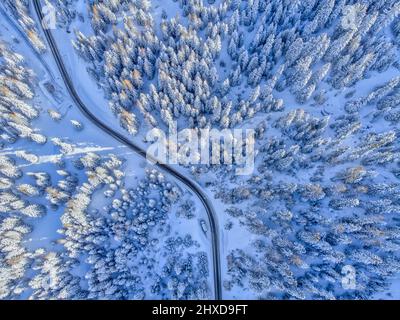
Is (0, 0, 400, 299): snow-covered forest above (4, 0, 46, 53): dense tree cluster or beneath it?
beneath

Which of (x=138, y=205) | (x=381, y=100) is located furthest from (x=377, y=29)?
(x=138, y=205)

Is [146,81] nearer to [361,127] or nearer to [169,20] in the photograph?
[169,20]

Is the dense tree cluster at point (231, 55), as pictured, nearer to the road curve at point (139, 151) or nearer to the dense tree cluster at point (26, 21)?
the road curve at point (139, 151)

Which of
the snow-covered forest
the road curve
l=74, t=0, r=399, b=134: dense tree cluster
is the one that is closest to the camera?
the snow-covered forest

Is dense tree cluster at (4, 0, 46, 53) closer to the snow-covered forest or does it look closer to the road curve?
the snow-covered forest

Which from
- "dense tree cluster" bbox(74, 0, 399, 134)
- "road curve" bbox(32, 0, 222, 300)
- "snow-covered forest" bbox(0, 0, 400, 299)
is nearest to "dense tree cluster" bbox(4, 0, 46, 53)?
"snow-covered forest" bbox(0, 0, 400, 299)

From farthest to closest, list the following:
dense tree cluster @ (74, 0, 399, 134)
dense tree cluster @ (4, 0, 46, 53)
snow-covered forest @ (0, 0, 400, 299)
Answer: dense tree cluster @ (4, 0, 46, 53)
dense tree cluster @ (74, 0, 399, 134)
snow-covered forest @ (0, 0, 400, 299)

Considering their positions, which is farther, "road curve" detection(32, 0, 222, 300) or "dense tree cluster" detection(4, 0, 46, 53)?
Result: "dense tree cluster" detection(4, 0, 46, 53)

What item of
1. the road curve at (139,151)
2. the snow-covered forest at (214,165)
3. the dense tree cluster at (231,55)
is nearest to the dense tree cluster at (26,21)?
the snow-covered forest at (214,165)
